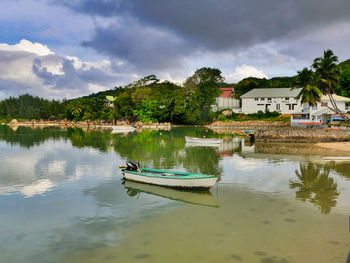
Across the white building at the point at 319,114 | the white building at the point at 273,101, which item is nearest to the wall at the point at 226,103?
the white building at the point at 273,101

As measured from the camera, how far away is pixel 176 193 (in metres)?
19.6

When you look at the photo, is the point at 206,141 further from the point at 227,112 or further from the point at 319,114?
the point at 227,112

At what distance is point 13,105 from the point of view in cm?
18200

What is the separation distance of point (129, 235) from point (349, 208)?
12929 mm

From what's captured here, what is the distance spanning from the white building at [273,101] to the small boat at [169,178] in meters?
85.9

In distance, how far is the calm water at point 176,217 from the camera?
11.4 m

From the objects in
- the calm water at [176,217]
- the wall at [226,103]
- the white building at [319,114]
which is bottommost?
the calm water at [176,217]

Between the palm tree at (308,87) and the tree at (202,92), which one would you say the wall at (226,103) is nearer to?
the tree at (202,92)

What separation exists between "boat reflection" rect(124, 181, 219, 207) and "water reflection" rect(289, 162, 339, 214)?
20.0ft

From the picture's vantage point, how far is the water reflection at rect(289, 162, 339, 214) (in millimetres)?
17606

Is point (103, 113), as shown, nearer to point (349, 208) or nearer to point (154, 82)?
point (154, 82)

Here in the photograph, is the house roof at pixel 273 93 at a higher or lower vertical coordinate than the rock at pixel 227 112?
higher

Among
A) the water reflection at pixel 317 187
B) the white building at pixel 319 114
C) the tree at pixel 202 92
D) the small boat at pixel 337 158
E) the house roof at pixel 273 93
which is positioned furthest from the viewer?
the tree at pixel 202 92

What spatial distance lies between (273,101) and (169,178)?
8854 cm
